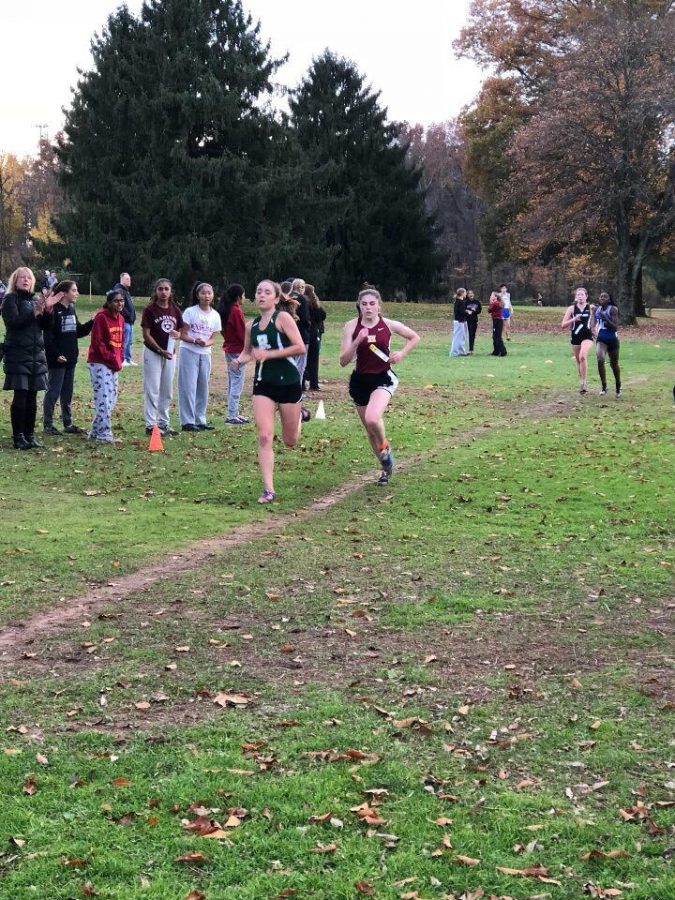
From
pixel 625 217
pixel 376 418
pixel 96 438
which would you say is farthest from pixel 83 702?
pixel 625 217

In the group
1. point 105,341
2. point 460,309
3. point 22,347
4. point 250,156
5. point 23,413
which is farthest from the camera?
point 250,156

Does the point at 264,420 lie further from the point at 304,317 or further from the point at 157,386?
the point at 304,317

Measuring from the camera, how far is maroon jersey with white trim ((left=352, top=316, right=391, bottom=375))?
12.0 m

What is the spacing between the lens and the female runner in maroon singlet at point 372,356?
1195 centimetres

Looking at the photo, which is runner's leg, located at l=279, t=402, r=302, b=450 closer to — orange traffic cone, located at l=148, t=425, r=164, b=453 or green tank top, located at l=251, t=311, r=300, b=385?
green tank top, located at l=251, t=311, r=300, b=385

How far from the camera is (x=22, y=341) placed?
1391 cm

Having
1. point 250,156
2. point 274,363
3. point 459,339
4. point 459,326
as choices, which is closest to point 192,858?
point 274,363

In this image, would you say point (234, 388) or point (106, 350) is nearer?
point (106, 350)

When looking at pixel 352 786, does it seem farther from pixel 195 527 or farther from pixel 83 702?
pixel 195 527

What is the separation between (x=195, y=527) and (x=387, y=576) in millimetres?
2410

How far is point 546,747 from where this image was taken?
5.29 meters

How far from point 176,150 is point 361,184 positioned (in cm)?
1469

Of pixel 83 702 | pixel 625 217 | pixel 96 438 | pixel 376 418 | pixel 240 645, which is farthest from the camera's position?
pixel 625 217

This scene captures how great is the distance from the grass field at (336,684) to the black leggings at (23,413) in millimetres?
1193
